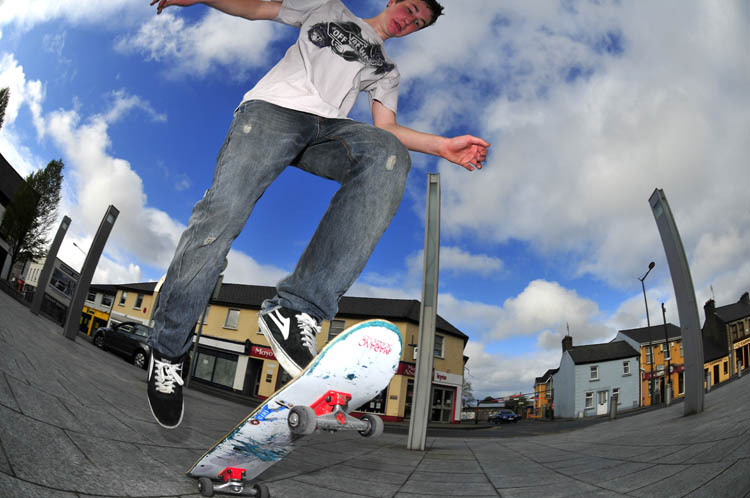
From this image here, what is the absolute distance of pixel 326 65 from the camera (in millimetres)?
1552

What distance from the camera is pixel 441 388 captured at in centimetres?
2080

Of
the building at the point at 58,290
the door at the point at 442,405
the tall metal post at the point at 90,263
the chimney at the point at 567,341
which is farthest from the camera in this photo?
the chimney at the point at 567,341

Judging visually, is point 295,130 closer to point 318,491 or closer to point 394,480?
point 318,491

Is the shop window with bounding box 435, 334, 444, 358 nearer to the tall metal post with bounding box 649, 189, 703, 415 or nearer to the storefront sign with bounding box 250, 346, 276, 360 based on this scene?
the storefront sign with bounding box 250, 346, 276, 360

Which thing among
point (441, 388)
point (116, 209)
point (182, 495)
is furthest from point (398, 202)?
point (441, 388)

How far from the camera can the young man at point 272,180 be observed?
1241mm

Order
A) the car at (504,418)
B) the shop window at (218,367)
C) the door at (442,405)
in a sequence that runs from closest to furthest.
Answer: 1. the shop window at (218,367)
2. the door at (442,405)
3. the car at (504,418)

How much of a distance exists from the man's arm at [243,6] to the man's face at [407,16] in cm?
59

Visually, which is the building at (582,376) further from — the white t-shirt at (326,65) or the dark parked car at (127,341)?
the white t-shirt at (326,65)

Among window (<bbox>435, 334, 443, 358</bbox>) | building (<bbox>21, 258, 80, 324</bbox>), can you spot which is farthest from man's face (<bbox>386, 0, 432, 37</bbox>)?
window (<bbox>435, 334, 443, 358</bbox>)

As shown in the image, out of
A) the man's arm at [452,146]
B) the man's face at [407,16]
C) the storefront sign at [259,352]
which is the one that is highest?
the man's face at [407,16]

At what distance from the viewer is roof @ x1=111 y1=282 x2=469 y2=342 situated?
1892 cm

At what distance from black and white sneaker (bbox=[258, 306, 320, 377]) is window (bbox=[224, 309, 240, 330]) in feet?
62.1

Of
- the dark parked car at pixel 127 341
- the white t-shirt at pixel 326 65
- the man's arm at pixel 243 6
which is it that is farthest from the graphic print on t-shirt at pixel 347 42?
the dark parked car at pixel 127 341
